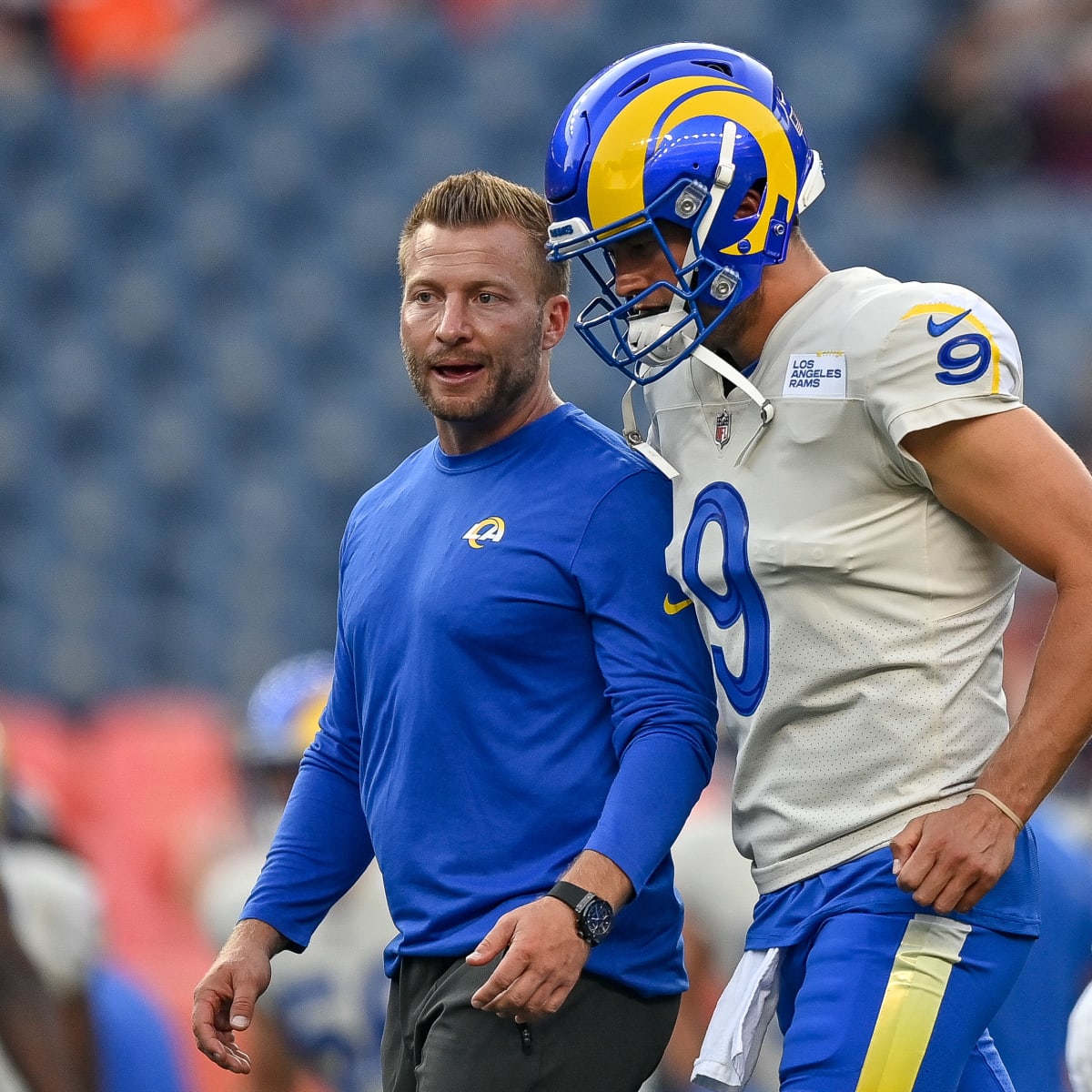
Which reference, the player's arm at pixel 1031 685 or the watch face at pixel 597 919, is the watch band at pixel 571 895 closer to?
the watch face at pixel 597 919

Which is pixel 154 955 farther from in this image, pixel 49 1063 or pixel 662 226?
pixel 662 226

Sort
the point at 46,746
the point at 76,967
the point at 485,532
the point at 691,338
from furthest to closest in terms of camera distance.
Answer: the point at 46,746 < the point at 76,967 < the point at 485,532 < the point at 691,338

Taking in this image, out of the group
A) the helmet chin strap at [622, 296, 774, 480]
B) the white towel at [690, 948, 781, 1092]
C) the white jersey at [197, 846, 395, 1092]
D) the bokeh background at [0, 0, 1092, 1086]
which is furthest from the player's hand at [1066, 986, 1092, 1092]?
the bokeh background at [0, 0, 1092, 1086]

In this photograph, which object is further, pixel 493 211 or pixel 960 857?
pixel 493 211

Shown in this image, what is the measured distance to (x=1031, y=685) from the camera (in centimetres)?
190

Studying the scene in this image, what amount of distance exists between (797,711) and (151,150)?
5.82 m

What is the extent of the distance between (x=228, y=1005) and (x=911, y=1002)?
83 cm

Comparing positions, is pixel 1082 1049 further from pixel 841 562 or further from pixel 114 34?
pixel 114 34

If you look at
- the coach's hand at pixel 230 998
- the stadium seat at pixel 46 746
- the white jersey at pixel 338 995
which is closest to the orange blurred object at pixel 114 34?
the stadium seat at pixel 46 746

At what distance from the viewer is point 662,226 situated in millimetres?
2082

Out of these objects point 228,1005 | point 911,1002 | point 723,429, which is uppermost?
point 723,429

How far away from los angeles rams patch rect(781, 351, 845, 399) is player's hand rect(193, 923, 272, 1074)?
940 millimetres

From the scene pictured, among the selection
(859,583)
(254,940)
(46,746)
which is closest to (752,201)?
(859,583)

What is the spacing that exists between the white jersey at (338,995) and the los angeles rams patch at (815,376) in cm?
259
